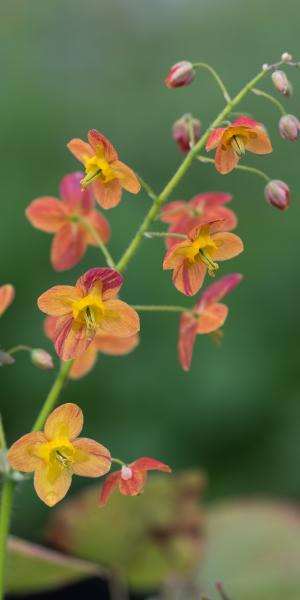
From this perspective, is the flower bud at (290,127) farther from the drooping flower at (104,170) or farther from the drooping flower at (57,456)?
the drooping flower at (57,456)

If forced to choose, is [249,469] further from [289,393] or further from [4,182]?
[4,182]

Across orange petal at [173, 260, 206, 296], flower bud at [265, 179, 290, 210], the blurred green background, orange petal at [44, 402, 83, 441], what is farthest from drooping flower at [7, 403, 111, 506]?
the blurred green background

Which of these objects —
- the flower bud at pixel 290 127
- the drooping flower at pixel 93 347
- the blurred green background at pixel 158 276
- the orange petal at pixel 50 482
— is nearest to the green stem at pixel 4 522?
the orange petal at pixel 50 482

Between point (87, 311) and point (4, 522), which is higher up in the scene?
point (87, 311)

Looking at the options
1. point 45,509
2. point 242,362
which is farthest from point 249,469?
point 45,509

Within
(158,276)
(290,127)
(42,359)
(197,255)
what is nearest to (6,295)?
(42,359)

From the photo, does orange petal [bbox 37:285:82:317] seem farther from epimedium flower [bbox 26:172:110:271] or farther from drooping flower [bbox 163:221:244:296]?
epimedium flower [bbox 26:172:110:271]

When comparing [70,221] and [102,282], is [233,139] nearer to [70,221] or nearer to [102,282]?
[102,282]
